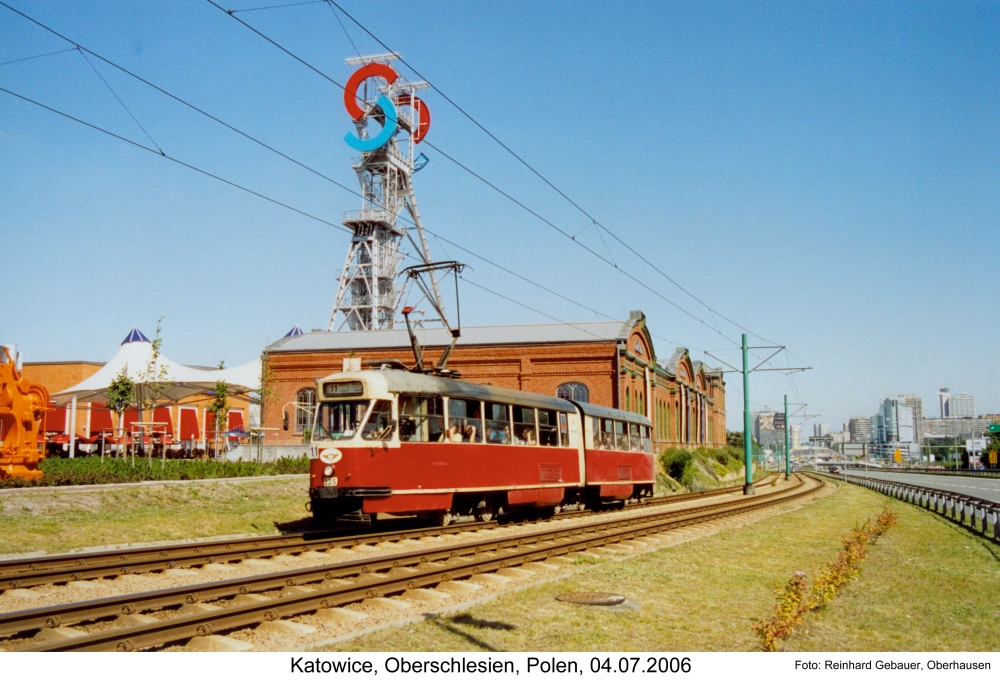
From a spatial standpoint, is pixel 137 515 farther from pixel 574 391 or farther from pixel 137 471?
pixel 574 391

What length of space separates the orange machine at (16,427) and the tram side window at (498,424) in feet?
37.4

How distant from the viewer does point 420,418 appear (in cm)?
1653

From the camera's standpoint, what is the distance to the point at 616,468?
25.9 m

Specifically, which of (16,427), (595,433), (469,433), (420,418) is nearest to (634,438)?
(595,433)

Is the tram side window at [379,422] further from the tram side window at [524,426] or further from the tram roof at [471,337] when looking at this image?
the tram roof at [471,337]

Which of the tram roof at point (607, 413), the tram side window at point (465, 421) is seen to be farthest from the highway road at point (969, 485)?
the tram side window at point (465, 421)

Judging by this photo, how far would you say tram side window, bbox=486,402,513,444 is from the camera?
735 inches

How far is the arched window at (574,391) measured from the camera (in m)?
45.8

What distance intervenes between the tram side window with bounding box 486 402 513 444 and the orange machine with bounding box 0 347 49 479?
1141 cm

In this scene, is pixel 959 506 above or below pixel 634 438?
below

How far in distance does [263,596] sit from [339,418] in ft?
23.4

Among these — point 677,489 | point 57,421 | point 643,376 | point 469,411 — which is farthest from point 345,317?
point 469,411

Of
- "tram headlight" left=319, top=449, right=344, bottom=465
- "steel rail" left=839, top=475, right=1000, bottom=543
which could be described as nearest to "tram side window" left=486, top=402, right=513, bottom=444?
"tram headlight" left=319, top=449, right=344, bottom=465

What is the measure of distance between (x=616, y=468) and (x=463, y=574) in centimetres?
1562
